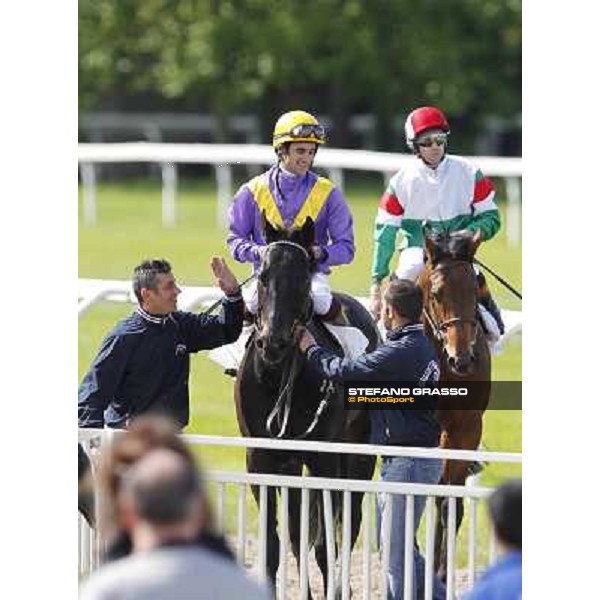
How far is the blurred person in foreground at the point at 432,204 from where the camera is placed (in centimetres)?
654

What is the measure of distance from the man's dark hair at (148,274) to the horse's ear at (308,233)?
465mm

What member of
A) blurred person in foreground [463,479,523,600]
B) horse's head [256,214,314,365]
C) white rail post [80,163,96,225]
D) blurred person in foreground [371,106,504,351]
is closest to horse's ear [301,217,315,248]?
horse's head [256,214,314,365]

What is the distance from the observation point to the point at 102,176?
1889 cm

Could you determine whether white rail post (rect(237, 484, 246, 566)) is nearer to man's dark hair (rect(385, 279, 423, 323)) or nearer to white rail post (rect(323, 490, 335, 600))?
white rail post (rect(323, 490, 335, 600))

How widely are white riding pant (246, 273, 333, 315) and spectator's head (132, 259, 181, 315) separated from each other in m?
0.25

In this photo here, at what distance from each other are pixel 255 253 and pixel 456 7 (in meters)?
6.89

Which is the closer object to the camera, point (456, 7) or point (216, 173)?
point (456, 7)

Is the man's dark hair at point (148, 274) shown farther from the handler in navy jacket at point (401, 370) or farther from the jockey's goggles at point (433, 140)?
the jockey's goggles at point (433, 140)

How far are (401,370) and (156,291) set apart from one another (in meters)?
0.84

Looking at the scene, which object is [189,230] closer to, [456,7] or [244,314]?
[456,7]

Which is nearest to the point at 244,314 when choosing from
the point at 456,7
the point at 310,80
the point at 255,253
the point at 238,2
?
the point at 255,253

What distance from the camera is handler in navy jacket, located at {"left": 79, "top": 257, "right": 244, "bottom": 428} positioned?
6.51 meters

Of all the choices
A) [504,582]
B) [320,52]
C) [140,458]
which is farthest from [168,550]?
[320,52]
